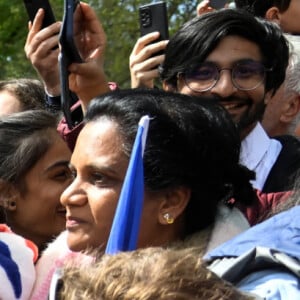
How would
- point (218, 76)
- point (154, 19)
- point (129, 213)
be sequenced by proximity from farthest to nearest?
point (154, 19) < point (218, 76) < point (129, 213)

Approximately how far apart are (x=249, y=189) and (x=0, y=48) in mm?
9746

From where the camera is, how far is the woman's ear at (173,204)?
2.51 metres

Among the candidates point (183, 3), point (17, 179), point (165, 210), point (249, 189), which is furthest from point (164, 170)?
point (183, 3)

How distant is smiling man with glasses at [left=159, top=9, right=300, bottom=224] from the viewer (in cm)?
318

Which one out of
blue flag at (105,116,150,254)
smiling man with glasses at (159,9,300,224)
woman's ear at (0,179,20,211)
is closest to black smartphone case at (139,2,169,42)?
smiling man with glasses at (159,9,300,224)

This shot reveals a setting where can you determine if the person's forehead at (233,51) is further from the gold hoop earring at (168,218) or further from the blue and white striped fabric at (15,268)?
the blue and white striped fabric at (15,268)

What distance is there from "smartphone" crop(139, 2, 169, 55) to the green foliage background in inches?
299

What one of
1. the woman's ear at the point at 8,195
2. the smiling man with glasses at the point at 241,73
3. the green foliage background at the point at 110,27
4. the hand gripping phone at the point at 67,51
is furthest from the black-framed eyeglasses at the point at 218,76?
the green foliage background at the point at 110,27

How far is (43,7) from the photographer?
3.73m

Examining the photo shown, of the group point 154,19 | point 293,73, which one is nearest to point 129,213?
point 154,19

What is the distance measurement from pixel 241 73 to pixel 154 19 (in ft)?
1.82

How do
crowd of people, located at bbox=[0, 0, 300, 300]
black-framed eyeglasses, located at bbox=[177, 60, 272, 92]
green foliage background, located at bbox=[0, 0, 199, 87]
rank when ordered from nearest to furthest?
crowd of people, located at bbox=[0, 0, 300, 300] → black-framed eyeglasses, located at bbox=[177, 60, 272, 92] → green foliage background, located at bbox=[0, 0, 199, 87]

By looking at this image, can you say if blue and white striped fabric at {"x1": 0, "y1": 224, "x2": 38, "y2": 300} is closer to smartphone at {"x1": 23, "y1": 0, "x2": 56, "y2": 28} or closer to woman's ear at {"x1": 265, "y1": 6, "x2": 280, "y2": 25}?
smartphone at {"x1": 23, "y1": 0, "x2": 56, "y2": 28}

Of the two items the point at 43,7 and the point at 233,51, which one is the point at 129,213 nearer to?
the point at 233,51
